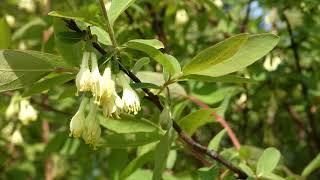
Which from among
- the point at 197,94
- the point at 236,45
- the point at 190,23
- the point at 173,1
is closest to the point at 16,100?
the point at 197,94

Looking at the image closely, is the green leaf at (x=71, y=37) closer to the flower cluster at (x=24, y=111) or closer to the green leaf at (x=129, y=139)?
the green leaf at (x=129, y=139)

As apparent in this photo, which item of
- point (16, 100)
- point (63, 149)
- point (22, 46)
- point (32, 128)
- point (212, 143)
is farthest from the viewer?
point (32, 128)

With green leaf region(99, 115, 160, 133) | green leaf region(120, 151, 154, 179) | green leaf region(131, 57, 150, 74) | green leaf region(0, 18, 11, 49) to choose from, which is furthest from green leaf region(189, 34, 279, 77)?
green leaf region(0, 18, 11, 49)

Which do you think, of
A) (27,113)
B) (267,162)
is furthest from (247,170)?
(27,113)

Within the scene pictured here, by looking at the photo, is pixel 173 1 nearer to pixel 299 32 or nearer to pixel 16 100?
pixel 299 32

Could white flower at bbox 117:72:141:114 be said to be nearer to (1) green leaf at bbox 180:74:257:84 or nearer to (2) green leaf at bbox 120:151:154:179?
(1) green leaf at bbox 180:74:257:84

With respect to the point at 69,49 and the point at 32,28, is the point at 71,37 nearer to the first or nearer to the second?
the point at 69,49
